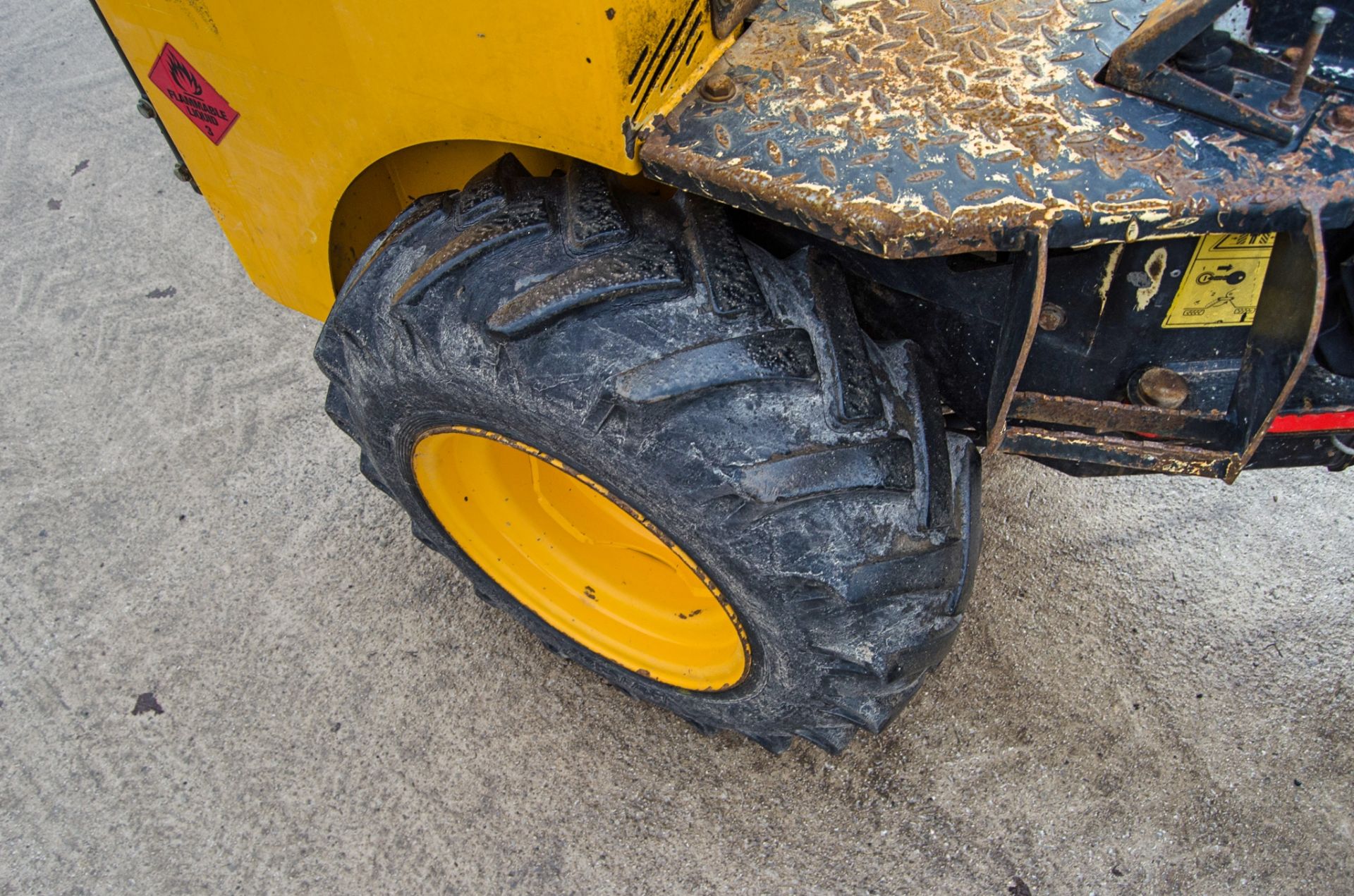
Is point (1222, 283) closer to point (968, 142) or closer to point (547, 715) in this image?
point (968, 142)

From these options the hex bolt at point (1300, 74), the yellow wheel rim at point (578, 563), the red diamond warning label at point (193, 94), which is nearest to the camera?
the hex bolt at point (1300, 74)

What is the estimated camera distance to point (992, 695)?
1900 millimetres

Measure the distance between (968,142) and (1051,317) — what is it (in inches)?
11.0

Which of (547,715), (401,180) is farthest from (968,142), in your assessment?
(547,715)

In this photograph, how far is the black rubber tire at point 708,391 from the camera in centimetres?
119

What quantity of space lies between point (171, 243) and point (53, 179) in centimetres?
→ 64

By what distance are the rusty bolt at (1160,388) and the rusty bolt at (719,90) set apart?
A: 2.17ft

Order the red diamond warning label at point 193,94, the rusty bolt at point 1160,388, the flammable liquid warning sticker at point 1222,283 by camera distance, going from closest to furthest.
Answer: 1. the flammable liquid warning sticker at point 1222,283
2. the rusty bolt at point 1160,388
3. the red diamond warning label at point 193,94

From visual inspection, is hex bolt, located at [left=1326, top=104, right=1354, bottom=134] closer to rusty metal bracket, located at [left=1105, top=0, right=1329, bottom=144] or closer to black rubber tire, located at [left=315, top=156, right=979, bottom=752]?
rusty metal bracket, located at [left=1105, top=0, right=1329, bottom=144]

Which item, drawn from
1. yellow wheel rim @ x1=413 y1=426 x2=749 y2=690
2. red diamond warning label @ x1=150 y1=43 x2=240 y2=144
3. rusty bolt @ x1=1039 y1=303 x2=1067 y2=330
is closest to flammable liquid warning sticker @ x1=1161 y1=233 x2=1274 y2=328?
rusty bolt @ x1=1039 y1=303 x2=1067 y2=330

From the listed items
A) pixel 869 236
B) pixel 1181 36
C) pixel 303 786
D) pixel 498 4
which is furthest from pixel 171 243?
pixel 1181 36

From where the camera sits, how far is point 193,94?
1.52 metres

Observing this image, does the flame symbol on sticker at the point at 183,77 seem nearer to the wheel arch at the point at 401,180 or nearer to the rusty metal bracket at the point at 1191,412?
the wheel arch at the point at 401,180

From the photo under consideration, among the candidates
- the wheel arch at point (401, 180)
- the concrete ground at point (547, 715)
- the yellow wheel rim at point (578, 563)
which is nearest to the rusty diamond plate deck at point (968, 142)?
the wheel arch at point (401, 180)
